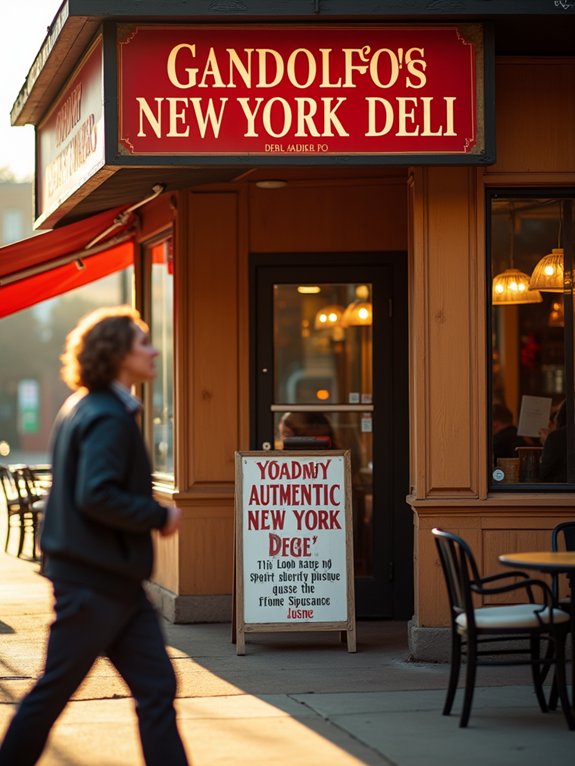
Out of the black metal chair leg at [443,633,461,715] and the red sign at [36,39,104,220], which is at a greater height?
the red sign at [36,39,104,220]

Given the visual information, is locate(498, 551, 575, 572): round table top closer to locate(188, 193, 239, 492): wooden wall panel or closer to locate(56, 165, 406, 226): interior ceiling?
locate(56, 165, 406, 226): interior ceiling

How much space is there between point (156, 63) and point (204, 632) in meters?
4.09

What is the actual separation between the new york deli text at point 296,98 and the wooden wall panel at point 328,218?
211 centimetres

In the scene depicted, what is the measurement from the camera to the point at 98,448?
4809 millimetres

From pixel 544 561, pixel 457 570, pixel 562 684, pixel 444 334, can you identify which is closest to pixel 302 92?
pixel 444 334

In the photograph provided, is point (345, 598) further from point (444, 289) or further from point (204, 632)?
point (444, 289)

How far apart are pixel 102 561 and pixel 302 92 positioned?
4.26m

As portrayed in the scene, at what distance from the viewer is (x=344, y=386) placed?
10664 millimetres

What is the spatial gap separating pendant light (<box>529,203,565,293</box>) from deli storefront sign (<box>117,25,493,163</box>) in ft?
4.13

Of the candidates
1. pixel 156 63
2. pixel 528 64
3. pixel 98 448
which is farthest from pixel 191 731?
pixel 528 64

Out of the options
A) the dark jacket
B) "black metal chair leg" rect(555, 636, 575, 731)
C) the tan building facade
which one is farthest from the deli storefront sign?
the dark jacket

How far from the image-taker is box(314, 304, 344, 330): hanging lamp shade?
415 inches

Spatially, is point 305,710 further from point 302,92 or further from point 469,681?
point 302,92

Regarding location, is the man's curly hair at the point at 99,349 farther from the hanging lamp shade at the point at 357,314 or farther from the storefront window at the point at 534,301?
the hanging lamp shade at the point at 357,314
